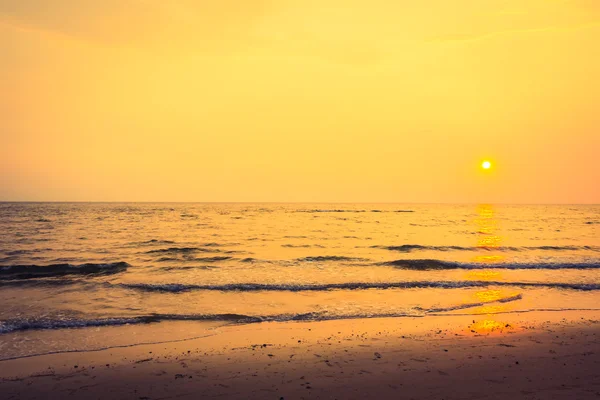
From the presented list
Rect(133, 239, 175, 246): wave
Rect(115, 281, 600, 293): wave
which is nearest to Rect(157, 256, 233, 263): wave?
Rect(115, 281, 600, 293): wave

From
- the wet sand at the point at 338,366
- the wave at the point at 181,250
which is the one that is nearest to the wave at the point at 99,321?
the wet sand at the point at 338,366

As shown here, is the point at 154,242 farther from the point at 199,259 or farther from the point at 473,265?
the point at 473,265

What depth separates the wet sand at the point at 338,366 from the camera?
7.54 m

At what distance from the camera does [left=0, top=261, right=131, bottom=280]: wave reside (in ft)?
74.6

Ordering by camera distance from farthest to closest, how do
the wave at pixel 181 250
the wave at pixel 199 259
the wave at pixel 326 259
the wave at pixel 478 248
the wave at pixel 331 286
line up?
the wave at pixel 478 248 → the wave at pixel 181 250 → the wave at pixel 326 259 → the wave at pixel 199 259 → the wave at pixel 331 286

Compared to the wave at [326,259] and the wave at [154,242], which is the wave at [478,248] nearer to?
the wave at [326,259]

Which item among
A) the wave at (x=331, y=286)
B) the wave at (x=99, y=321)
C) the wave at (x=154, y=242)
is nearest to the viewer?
the wave at (x=99, y=321)

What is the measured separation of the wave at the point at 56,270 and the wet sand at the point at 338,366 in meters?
15.3

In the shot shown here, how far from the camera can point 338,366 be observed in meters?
8.69

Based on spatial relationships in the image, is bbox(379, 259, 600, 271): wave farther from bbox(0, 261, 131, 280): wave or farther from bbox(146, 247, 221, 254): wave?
bbox(0, 261, 131, 280): wave

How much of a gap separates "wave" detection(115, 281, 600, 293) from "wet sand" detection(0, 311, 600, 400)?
6.58 meters

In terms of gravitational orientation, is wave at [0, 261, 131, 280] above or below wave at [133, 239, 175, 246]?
below

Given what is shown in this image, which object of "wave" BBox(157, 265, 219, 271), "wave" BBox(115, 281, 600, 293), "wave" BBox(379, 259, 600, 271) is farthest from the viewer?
"wave" BBox(379, 259, 600, 271)

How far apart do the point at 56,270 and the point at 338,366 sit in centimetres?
2201
